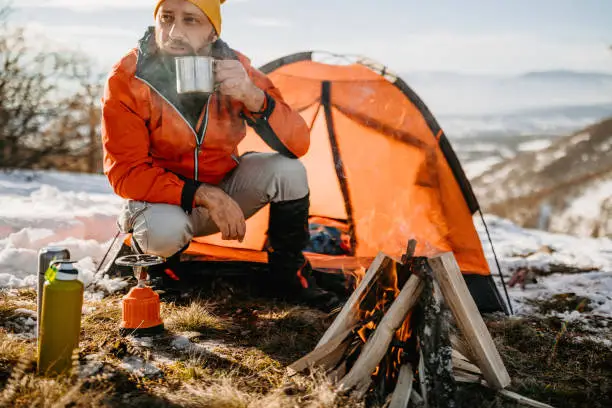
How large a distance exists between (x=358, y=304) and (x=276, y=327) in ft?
2.16

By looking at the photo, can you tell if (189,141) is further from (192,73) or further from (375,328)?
(375,328)

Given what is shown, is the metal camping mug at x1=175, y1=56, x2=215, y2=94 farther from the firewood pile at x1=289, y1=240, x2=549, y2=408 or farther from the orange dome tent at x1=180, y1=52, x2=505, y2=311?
the orange dome tent at x1=180, y1=52, x2=505, y2=311

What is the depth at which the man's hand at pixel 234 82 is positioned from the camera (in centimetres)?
260

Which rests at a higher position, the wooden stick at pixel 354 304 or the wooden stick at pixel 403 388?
the wooden stick at pixel 354 304

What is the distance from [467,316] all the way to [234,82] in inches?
59.1

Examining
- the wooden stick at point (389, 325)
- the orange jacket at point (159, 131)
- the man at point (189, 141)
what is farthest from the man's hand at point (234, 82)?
the wooden stick at point (389, 325)

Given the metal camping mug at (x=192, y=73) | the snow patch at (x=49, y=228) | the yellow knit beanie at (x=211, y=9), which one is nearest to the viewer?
the metal camping mug at (x=192, y=73)

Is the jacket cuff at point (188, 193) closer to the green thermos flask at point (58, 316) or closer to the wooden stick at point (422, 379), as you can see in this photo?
the green thermos flask at point (58, 316)

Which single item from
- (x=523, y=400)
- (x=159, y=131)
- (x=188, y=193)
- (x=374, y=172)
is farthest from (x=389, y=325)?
(x=374, y=172)

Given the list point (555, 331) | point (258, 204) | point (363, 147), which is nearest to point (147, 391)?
point (258, 204)

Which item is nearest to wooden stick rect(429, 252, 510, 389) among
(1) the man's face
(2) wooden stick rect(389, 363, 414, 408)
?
(2) wooden stick rect(389, 363, 414, 408)

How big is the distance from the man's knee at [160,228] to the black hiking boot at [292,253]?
547 mm

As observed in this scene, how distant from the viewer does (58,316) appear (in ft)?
6.03

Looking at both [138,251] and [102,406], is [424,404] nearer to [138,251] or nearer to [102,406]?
[102,406]
